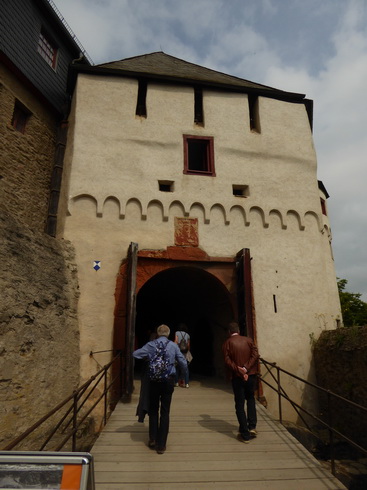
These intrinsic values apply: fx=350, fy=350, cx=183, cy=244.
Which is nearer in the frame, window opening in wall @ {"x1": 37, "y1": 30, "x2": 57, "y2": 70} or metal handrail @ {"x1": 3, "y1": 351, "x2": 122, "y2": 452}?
metal handrail @ {"x1": 3, "y1": 351, "x2": 122, "y2": 452}

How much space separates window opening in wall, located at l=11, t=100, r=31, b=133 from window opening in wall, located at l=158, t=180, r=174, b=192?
14.7 feet

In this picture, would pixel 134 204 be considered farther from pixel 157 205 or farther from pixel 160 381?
pixel 160 381

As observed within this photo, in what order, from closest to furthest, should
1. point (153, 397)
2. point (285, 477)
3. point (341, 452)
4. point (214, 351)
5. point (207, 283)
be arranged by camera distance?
point (285, 477), point (153, 397), point (341, 452), point (207, 283), point (214, 351)

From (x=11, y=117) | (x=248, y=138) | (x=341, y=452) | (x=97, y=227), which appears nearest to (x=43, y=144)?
(x=11, y=117)

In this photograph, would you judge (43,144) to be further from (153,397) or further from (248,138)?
(153,397)

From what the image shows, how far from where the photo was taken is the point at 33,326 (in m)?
5.98

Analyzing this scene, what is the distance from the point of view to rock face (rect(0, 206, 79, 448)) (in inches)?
207

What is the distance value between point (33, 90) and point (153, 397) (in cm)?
984

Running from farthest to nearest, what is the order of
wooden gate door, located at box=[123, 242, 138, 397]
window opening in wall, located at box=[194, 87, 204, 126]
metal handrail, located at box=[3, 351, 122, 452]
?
window opening in wall, located at box=[194, 87, 204, 126]
wooden gate door, located at box=[123, 242, 138, 397]
metal handrail, located at box=[3, 351, 122, 452]

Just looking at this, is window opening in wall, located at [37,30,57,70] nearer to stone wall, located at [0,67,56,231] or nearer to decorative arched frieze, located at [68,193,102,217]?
stone wall, located at [0,67,56,231]

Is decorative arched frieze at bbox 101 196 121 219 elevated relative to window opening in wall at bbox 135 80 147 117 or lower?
lower

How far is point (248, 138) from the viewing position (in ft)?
33.0

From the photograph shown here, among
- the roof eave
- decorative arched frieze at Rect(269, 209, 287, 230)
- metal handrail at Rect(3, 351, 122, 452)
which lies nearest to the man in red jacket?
metal handrail at Rect(3, 351, 122, 452)

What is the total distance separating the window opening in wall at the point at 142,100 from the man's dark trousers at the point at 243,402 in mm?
7944
